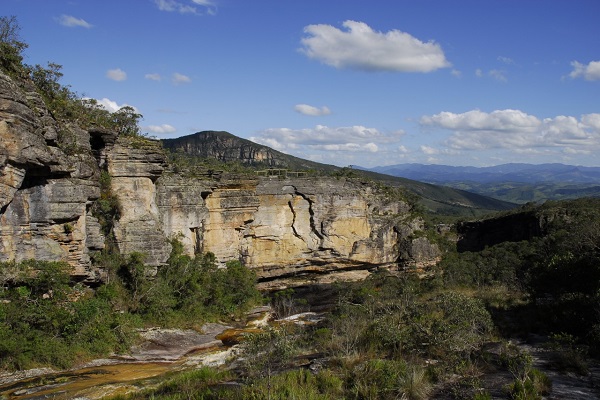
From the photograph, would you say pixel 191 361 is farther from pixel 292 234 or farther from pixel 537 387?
pixel 292 234

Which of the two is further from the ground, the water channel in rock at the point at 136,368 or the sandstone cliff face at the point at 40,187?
the sandstone cliff face at the point at 40,187

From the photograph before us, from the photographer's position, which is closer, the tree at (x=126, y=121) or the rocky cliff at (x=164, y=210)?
the rocky cliff at (x=164, y=210)

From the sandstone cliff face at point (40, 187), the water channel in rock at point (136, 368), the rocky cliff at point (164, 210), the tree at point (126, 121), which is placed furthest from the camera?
the tree at point (126, 121)

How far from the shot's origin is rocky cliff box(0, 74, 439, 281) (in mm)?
18250

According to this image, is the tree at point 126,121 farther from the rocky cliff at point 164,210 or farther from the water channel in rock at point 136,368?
the water channel in rock at point 136,368

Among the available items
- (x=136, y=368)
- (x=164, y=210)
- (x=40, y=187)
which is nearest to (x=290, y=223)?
(x=164, y=210)

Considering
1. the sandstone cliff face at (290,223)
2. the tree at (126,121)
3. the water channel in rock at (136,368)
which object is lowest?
the water channel in rock at (136,368)

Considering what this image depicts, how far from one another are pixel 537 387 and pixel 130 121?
26.4 metres

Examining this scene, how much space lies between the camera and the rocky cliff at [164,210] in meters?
18.2

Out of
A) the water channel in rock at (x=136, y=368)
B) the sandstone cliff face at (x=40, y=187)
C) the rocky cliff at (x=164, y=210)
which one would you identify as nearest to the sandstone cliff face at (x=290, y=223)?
the rocky cliff at (x=164, y=210)

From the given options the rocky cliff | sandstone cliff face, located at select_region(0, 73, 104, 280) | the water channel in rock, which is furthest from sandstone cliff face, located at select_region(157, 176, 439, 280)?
the water channel in rock

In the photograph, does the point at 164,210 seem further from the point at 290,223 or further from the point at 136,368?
the point at 136,368

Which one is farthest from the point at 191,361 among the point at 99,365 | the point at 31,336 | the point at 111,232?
the point at 111,232

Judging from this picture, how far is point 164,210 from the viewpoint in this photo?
1177 inches
